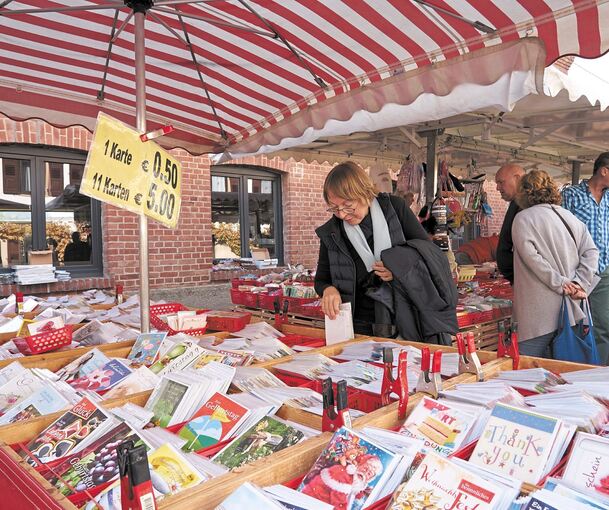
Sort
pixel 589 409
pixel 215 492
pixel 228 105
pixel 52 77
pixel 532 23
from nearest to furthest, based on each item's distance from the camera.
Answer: pixel 215 492 → pixel 589 409 → pixel 532 23 → pixel 52 77 → pixel 228 105

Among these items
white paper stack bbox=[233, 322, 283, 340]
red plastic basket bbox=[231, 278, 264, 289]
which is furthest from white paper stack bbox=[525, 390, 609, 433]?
red plastic basket bbox=[231, 278, 264, 289]

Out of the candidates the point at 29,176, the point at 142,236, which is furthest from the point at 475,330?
the point at 29,176

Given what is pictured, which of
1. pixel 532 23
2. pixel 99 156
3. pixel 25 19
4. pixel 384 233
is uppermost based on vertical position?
Result: pixel 25 19

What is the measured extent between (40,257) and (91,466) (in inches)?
187

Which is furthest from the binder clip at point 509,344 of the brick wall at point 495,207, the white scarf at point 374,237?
the brick wall at point 495,207

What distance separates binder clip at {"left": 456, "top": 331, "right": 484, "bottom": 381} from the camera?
4.97 feet

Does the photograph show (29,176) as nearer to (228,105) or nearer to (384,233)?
(228,105)

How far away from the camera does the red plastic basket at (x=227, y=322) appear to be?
2.59 m

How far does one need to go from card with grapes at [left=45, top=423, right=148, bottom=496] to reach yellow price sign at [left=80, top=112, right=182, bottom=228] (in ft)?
3.39

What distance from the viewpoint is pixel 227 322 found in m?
2.61

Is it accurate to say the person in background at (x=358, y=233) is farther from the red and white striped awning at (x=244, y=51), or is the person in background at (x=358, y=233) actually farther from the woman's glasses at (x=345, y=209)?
the red and white striped awning at (x=244, y=51)

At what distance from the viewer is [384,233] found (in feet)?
7.66

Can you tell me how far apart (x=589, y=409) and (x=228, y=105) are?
9.07 ft

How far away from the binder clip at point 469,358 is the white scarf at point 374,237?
0.84 m
